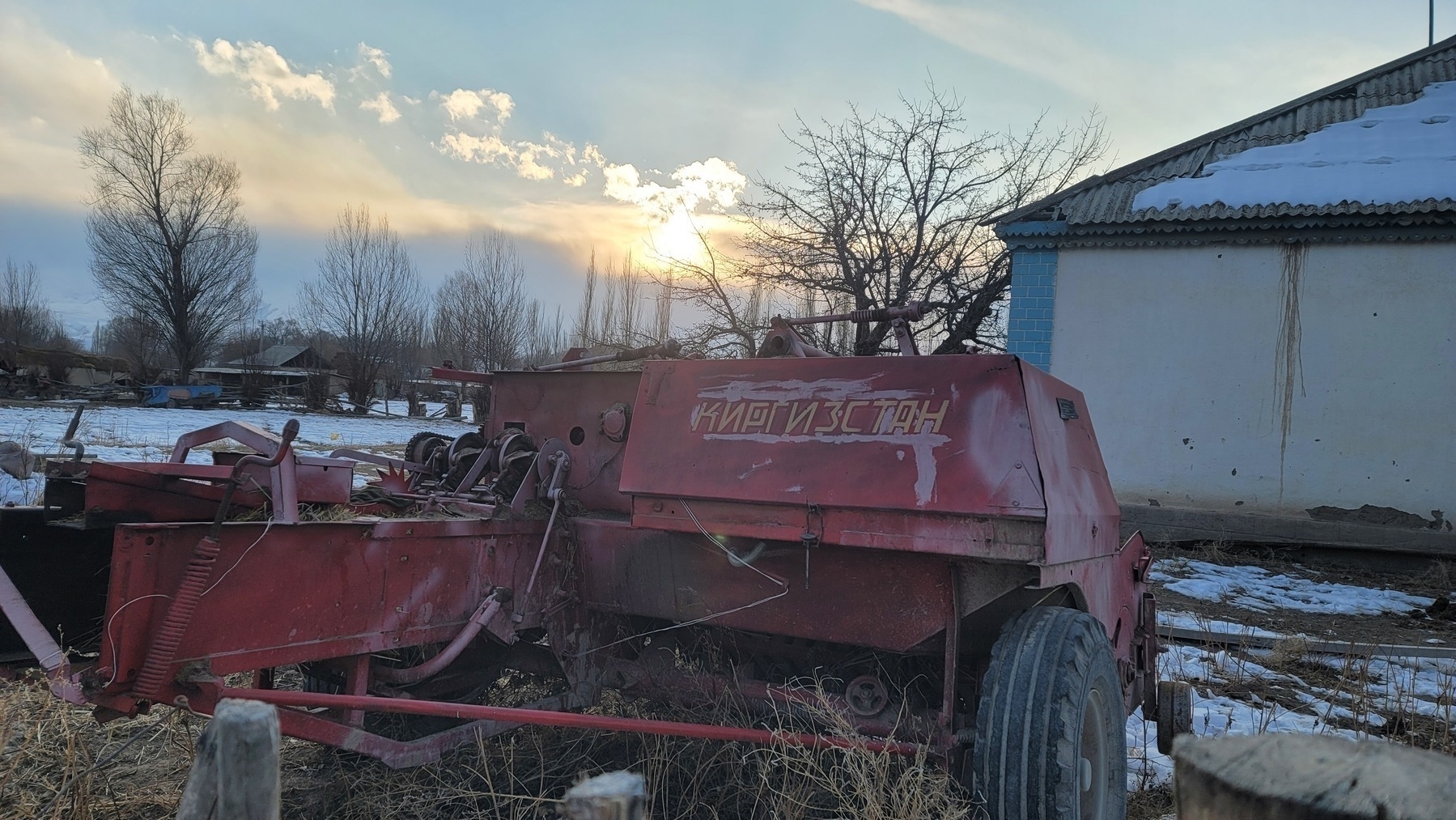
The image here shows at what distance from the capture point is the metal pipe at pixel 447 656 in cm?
339

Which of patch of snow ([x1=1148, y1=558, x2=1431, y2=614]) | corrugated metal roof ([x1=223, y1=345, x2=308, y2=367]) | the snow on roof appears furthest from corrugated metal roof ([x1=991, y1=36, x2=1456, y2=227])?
corrugated metal roof ([x1=223, y1=345, x2=308, y2=367])

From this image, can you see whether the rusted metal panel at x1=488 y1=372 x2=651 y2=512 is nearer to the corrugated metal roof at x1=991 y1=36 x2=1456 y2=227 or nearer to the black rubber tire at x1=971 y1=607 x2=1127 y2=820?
the black rubber tire at x1=971 y1=607 x2=1127 y2=820

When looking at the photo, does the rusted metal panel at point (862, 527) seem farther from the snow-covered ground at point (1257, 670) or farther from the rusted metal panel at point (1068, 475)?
the snow-covered ground at point (1257, 670)

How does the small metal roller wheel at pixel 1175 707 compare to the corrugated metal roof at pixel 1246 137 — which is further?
the corrugated metal roof at pixel 1246 137

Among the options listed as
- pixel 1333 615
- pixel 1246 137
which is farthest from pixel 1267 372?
pixel 1246 137

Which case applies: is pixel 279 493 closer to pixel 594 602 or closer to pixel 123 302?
pixel 594 602

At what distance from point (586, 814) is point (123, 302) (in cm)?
4655

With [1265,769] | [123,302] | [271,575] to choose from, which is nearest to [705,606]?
[271,575]

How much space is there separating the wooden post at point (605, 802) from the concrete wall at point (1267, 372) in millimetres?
11382

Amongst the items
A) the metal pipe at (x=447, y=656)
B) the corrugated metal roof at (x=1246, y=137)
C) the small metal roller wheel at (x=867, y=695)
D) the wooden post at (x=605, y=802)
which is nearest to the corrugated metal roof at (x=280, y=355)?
the corrugated metal roof at (x=1246, y=137)

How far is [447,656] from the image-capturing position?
11.1 ft

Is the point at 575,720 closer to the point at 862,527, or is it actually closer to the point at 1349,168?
the point at 862,527

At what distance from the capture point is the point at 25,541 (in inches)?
129

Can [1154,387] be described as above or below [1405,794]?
above
